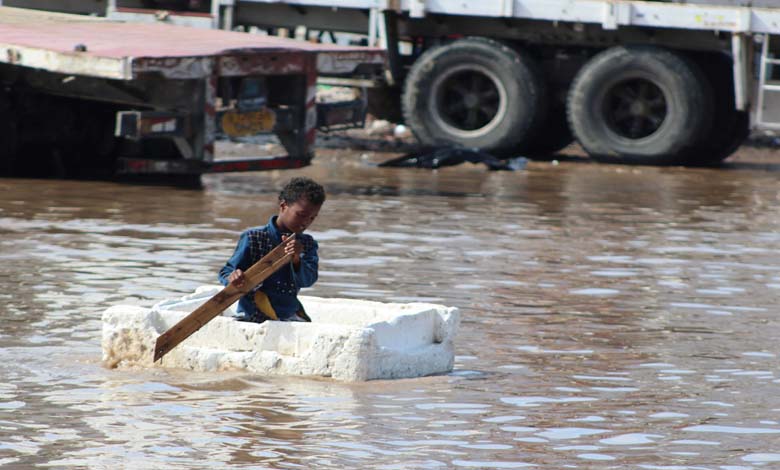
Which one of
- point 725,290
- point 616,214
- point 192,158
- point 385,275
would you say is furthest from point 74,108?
point 725,290

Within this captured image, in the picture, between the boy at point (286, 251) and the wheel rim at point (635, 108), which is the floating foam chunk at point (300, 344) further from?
the wheel rim at point (635, 108)

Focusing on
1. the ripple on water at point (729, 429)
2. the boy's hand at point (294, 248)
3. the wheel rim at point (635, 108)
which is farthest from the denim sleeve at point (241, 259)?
the wheel rim at point (635, 108)

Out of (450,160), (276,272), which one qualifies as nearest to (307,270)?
(276,272)

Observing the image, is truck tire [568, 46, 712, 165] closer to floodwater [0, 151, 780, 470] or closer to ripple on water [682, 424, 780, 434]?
floodwater [0, 151, 780, 470]

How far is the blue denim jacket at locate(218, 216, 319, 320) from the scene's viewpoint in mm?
7012

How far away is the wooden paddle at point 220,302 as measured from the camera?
684cm

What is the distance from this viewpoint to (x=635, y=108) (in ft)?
57.1

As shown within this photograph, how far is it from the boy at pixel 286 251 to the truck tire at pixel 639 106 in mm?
10274

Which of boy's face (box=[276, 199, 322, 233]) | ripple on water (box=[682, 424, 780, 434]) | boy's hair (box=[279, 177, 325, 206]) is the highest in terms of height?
boy's hair (box=[279, 177, 325, 206])

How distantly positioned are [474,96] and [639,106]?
1748mm

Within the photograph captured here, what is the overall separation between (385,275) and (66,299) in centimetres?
199

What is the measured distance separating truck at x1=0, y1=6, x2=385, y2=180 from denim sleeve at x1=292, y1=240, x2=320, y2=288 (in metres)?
5.96

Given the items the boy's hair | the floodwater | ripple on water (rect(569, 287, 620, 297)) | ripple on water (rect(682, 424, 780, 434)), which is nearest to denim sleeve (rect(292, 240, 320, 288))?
the boy's hair

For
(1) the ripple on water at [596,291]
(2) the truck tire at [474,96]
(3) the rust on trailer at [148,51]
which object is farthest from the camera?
(2) the truck tire at [474,96]
